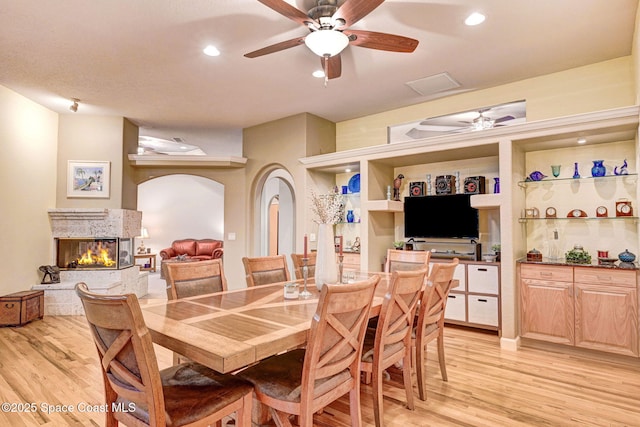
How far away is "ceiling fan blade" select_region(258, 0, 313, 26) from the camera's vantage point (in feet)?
7.03

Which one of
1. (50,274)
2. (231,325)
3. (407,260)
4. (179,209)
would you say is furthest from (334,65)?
(179,209)

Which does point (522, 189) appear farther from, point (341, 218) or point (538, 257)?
point (341, 218)

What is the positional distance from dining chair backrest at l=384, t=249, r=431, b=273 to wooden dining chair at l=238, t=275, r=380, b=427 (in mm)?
→ 1785

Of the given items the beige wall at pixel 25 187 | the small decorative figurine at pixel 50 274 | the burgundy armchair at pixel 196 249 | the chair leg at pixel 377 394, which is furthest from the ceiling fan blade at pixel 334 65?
the burgundy armchair at pixel 196 249

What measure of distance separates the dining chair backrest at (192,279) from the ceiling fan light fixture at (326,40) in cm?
176

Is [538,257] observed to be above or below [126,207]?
below

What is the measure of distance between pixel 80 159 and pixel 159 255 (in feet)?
16.4

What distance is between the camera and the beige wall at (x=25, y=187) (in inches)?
173

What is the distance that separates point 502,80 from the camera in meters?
4.07

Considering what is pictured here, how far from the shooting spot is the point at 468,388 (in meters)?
2.69

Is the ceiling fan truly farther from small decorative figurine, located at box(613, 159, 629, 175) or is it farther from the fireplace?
the fireplace

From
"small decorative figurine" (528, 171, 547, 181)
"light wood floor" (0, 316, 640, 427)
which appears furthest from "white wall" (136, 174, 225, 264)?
"small decorative figurine" (528, 171, 547, 181)

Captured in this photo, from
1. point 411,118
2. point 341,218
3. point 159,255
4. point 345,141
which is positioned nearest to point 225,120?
point 345,141

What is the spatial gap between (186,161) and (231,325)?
16.3ft
